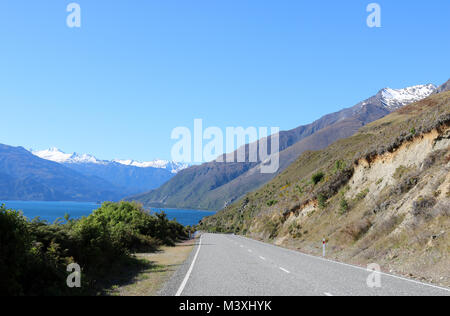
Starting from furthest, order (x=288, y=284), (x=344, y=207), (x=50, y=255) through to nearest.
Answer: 1. (x=344, y=207)
2. (x=50, y=255)
3. (x=288, y=284)

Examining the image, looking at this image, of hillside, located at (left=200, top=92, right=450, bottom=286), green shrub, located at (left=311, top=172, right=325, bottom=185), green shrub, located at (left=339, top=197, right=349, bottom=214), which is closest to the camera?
hillside, located at (left=200, top=92, right=450, bottom=286)

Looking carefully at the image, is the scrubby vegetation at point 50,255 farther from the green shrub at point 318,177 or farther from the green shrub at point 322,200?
the green shrub at point 318,177

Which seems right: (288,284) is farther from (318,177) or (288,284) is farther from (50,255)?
(318,177)

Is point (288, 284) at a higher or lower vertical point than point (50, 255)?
lower

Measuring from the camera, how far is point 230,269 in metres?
14.4

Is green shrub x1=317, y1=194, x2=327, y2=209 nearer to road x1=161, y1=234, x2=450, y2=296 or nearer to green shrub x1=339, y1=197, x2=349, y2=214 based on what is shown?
green shrub x1=339, y1=197, x2=349, y2=214

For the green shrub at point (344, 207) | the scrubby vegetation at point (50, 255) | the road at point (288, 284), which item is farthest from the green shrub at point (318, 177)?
the road at point (288, 284)

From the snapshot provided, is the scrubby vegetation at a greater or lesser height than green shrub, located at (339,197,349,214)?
→ greater

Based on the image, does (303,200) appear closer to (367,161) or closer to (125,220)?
(367,161)

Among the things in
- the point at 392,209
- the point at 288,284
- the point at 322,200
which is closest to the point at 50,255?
the point at 288,284

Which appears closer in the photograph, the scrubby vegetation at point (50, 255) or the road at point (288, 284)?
the scrubby vegetation at point (50, 255)

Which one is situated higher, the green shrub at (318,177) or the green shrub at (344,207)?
the green shrub at (318,177)

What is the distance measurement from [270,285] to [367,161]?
25.2m

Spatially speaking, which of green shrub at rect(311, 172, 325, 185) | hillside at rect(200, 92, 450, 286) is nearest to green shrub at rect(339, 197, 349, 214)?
hillside at rect(200, 92, 450, 286)
